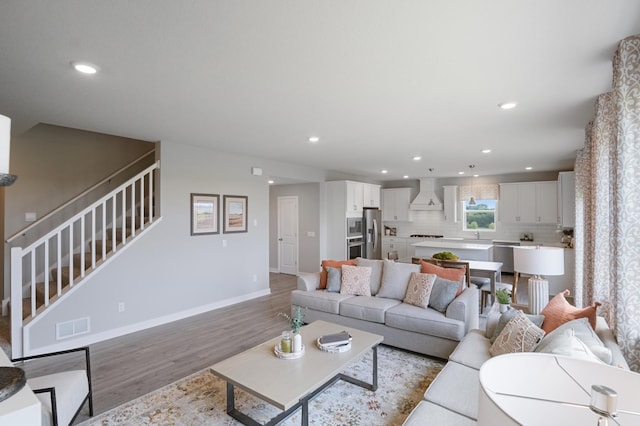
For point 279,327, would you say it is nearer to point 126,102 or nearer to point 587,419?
point 126,102

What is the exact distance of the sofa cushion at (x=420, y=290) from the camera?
150 inches

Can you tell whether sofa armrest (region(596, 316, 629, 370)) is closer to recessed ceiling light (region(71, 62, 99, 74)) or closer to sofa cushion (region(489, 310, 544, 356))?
sofa cushion (region(489, 310, 544, 356))

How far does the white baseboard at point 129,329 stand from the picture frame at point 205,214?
3.98 ft

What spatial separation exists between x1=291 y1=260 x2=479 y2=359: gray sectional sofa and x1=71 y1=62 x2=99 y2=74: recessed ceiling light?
271 centimetres

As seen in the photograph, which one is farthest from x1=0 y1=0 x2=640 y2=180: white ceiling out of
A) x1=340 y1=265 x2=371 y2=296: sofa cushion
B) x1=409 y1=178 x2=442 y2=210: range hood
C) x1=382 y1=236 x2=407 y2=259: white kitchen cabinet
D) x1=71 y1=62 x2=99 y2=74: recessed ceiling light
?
x1=382 y1=236 x2=407 y2=259: white kitchen cabinet

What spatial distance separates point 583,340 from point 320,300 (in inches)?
114

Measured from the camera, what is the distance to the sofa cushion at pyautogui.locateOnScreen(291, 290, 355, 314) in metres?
4.21

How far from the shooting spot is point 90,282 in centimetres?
A: 397

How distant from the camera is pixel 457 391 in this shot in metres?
2.06

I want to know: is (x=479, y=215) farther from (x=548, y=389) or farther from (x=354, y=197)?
(x=548, y=389)

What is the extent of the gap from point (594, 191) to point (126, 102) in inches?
184

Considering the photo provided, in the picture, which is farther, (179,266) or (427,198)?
(427,198)

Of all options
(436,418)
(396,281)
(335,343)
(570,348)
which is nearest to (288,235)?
(396,281)

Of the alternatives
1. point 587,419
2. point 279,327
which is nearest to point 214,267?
point 279,327
